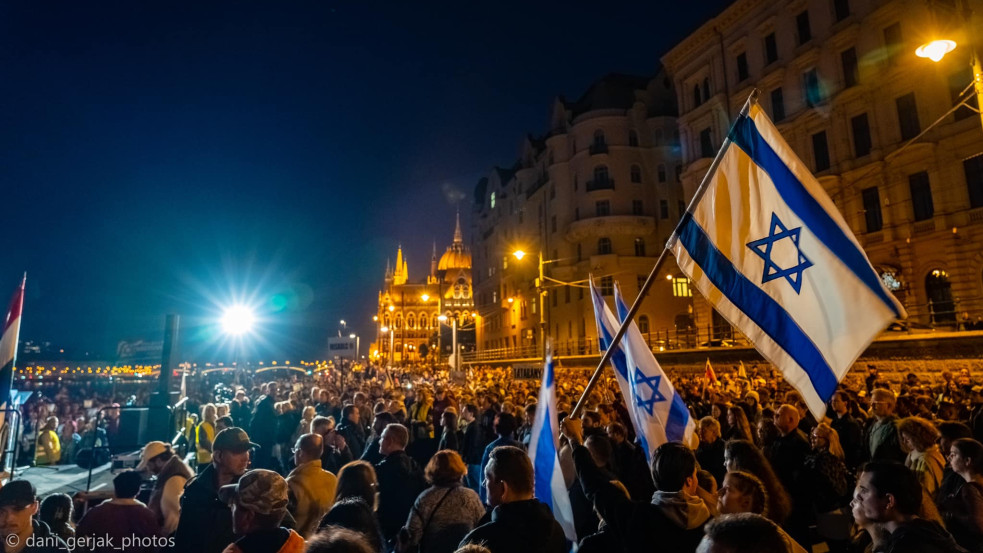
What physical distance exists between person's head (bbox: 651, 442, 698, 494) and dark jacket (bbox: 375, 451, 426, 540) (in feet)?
9.10

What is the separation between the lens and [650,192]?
4716 cm

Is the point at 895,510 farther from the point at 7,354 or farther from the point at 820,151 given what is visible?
the point at 820,151

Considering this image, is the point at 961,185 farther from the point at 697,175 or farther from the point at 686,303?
the point at 686,303

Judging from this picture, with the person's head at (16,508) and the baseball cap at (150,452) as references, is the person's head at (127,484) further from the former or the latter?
the baseball cap at (150,452)

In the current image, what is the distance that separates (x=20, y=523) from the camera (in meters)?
4.05

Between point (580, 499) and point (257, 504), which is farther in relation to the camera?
point (580, 499)

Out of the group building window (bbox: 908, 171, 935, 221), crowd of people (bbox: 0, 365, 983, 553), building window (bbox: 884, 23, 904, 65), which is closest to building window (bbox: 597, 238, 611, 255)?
building window (bbox: 908, 171, 935, 221)

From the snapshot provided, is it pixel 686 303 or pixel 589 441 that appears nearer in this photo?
pixel 589 441

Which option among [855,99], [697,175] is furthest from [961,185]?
[697,175]

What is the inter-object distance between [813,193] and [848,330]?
44.5 inches

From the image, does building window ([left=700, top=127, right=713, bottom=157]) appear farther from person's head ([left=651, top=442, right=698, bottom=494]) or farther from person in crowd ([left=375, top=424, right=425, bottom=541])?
person's head ([left=651, top=442, right=698, bottom=494])

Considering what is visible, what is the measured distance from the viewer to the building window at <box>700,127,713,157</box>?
35.2m

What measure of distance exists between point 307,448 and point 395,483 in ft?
2.94

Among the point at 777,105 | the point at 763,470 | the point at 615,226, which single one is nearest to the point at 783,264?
the point at 763,470
